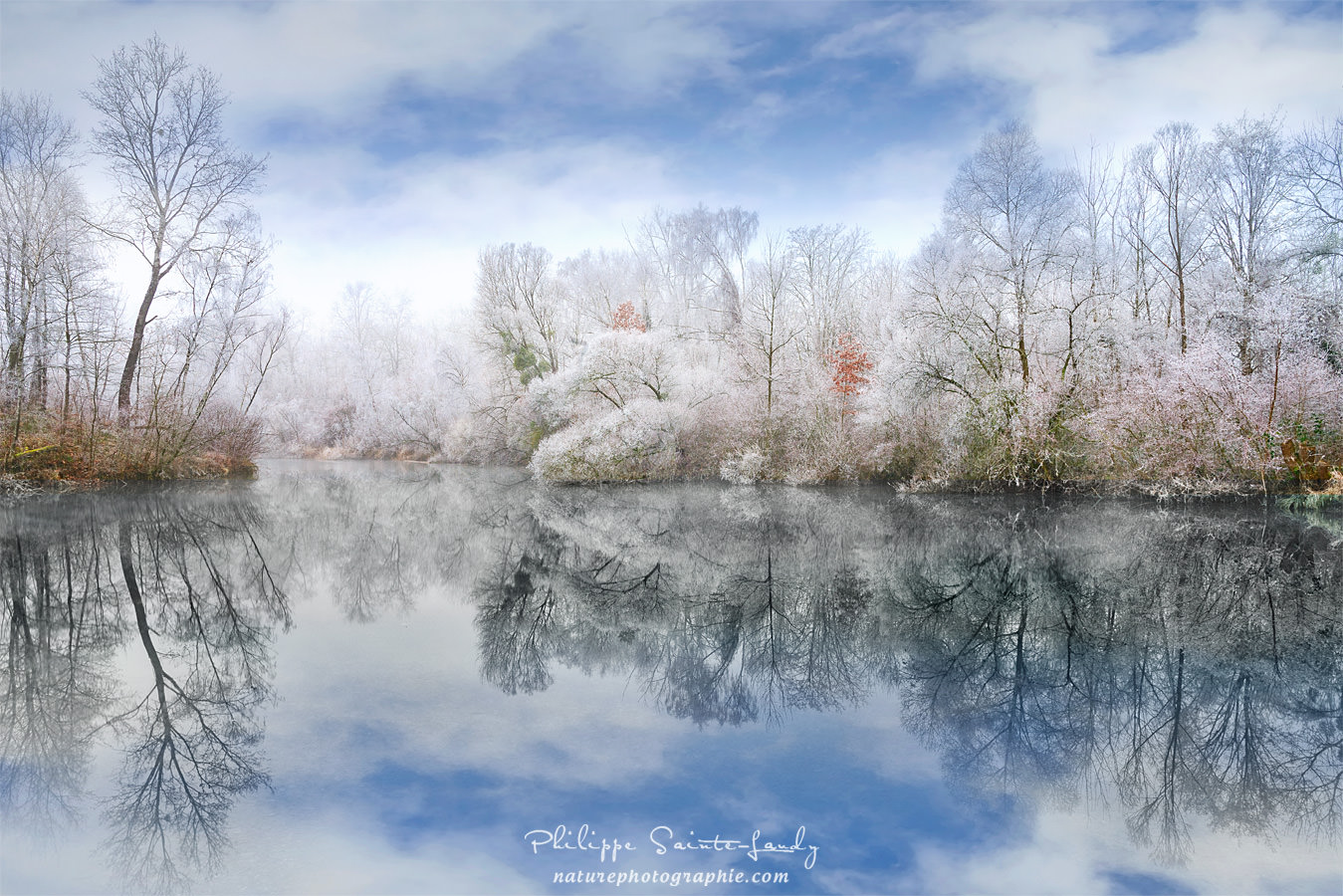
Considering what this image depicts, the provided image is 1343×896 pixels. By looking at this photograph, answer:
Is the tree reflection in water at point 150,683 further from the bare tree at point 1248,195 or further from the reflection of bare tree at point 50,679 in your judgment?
the bare tree at point 1248,195

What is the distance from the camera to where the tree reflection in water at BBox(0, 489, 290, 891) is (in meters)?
3.62

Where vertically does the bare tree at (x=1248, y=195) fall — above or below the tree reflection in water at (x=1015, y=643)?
above

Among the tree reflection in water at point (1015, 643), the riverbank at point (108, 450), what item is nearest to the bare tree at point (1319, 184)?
the tree reflection in water at point (1015, 643)

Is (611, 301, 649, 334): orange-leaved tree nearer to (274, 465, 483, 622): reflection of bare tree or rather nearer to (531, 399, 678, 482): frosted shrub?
(531, 399, 678, 482): frosted shrub

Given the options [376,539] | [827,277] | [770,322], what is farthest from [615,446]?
[827,277]

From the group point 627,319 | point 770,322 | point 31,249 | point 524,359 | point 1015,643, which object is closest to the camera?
point 1015,643

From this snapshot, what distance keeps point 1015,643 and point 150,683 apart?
6.52 m

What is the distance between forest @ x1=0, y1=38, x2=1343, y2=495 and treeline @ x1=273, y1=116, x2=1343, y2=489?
0.07 m

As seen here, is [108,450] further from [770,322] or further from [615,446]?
[770,322]

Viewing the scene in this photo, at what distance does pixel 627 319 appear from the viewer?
31016 millimetres

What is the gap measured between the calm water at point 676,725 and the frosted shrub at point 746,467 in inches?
501

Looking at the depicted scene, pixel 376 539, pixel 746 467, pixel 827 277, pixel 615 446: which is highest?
pixel 827 277

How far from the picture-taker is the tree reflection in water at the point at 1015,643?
13.0 ft

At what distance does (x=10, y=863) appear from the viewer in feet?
10.5
